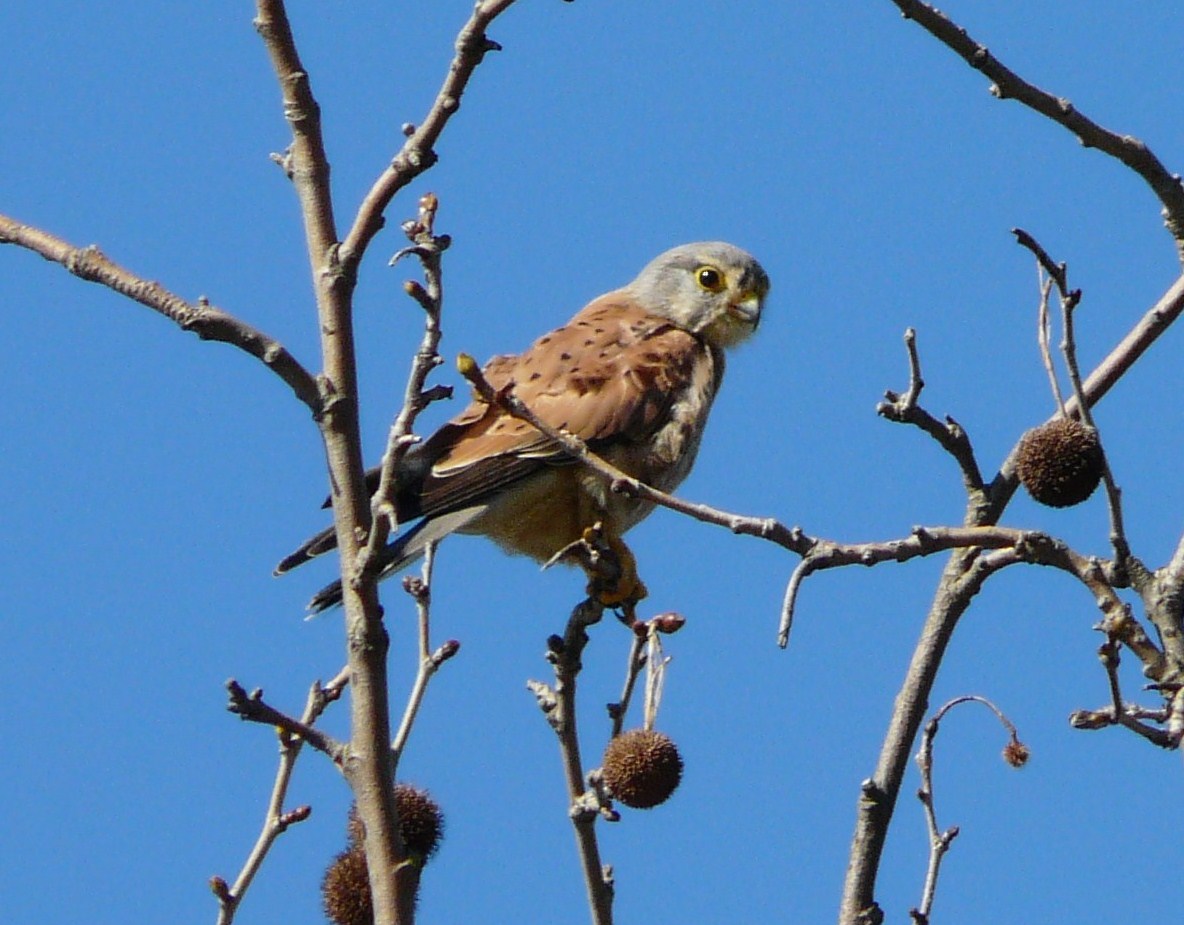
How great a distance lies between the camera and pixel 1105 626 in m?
2.16

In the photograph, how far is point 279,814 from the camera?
9.11 feet

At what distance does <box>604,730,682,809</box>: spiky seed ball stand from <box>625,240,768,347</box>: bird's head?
9.50ft

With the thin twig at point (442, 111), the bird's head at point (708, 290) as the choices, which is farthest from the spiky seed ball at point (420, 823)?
the bird's head at point (708, 290)

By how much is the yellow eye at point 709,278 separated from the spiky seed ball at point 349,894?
3.19 metres

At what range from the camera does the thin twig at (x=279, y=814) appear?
2645 millimetres

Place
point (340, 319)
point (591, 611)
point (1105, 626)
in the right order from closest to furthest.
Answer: point (1105, 626) → point (340, 319) → point (591, 611)

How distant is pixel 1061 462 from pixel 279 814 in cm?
137

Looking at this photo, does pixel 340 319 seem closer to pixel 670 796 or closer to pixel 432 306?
pixel 432 306

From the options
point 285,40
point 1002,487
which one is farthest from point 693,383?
point 285,40

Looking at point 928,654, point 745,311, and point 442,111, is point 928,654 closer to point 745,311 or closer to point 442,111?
point 442,111

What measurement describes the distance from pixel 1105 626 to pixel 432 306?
3.56 ft

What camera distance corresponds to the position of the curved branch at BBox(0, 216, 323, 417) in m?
2.56

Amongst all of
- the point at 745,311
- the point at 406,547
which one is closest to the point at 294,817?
the point at 406,547

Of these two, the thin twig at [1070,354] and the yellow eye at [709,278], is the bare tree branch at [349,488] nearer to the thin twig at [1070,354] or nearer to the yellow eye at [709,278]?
the thin twig at [1070,354]
